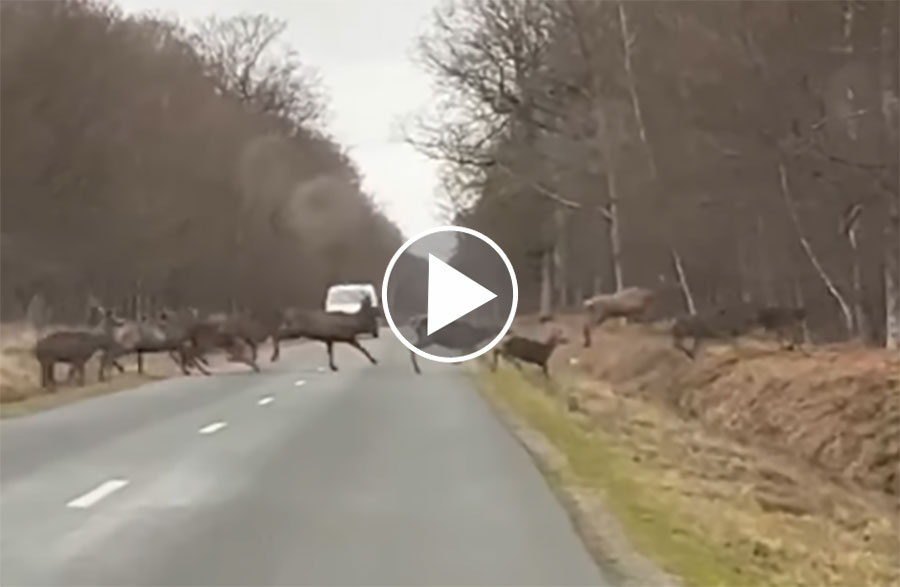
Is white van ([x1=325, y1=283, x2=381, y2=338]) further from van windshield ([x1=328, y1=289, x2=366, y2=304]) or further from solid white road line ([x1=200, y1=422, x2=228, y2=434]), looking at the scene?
solid white road line ([x1=200, y1=422, x2=228, y2=434])

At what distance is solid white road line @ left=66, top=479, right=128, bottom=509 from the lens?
14773mm

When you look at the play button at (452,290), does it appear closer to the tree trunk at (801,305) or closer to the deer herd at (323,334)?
the deer herd at (323,334)

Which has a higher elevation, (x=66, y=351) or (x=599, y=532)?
(x=66, y=351)

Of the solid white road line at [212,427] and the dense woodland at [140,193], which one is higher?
the dense woodland at [140,193]

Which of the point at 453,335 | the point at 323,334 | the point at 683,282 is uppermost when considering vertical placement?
the point at 683,282

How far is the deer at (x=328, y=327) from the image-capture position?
4481 centimetres

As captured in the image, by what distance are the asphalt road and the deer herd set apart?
379 inches

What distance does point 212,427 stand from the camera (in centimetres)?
2333

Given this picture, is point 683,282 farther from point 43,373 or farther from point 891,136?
point 43,373

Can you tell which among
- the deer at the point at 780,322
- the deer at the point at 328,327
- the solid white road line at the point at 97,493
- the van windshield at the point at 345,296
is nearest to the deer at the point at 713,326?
the deer at the point at 780,322

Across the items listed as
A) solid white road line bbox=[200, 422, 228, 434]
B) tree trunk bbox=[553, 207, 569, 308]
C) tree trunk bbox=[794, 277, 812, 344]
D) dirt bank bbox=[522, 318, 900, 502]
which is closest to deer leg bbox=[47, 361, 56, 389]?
dirt bank bbox=[522, 318, 900, 502]

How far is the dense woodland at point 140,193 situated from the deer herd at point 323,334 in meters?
6.38

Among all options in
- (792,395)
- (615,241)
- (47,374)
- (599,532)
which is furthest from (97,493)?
(615,241)

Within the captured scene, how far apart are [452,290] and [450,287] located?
26cm
